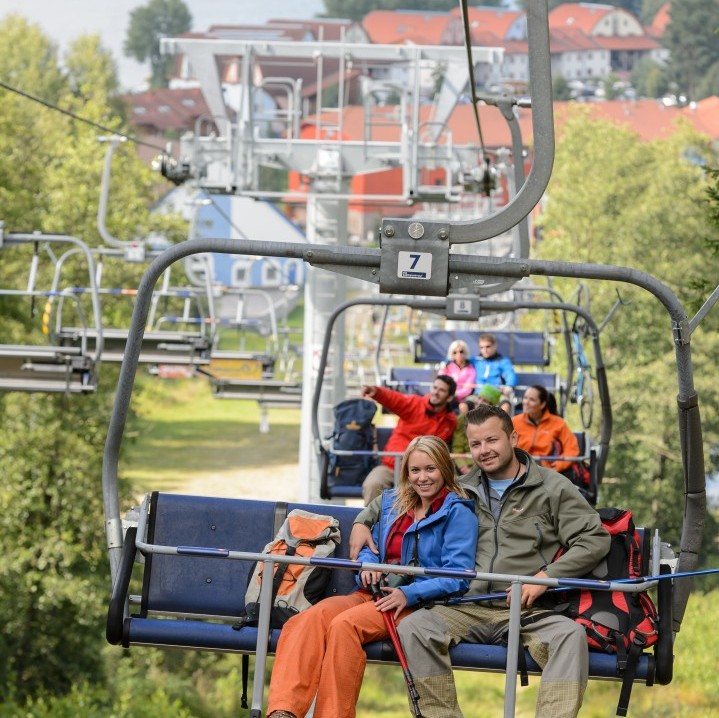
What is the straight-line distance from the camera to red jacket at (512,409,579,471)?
8984 millimetres

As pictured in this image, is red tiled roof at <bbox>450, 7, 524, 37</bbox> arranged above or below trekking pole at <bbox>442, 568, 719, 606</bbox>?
above

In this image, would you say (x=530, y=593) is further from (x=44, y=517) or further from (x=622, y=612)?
(x=44, y=517)

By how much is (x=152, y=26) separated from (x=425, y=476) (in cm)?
12528

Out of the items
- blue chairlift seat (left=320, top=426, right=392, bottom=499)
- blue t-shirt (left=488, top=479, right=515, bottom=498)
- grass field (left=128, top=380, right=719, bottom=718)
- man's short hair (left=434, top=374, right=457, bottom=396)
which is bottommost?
grass field (left=128, top=380, right=719, bottom=718)

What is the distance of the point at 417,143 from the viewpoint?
691 inches

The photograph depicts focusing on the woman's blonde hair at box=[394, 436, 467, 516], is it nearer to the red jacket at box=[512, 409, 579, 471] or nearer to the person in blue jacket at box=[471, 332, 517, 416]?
the red jacket at box=[512, 409, 579, 471]

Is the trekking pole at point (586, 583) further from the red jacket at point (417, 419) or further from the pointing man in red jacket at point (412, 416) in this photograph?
the red jacket at point (417, 419)

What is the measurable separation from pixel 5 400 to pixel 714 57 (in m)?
80.9

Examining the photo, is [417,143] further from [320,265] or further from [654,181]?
[654,181]

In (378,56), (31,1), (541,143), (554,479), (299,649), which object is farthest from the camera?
(31,1)

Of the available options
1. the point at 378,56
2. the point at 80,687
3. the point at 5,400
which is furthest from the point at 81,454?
the point at 378,56

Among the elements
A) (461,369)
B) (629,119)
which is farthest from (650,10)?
(461,369)

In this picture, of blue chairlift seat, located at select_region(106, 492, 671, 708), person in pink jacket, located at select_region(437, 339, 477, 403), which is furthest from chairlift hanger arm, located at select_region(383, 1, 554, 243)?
person in pink jacket, located at select_region(437, 339, 477, 403)

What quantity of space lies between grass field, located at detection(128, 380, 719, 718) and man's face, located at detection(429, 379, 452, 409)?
15441mm
